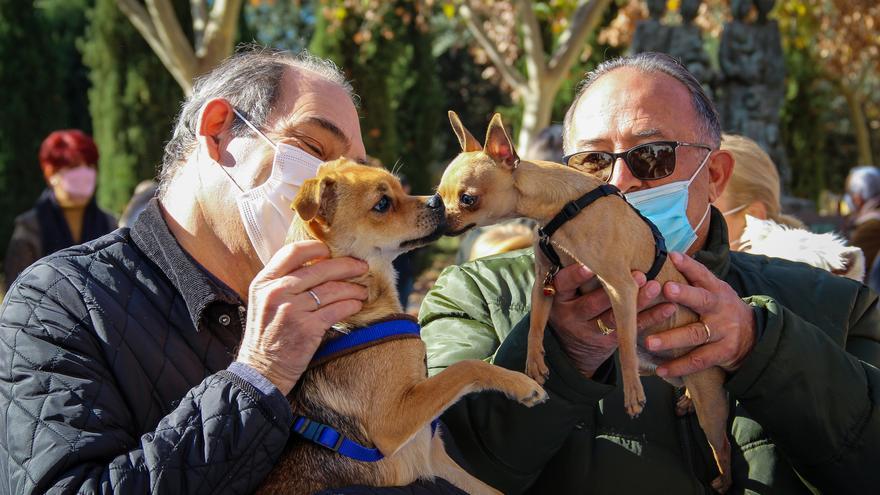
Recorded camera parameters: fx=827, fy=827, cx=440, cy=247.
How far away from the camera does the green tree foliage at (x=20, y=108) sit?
58.3ft

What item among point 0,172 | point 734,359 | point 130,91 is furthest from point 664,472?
point 0,172

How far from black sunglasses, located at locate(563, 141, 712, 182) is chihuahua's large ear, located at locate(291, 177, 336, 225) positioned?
1.00 meters

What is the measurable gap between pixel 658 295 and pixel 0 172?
18200 mm

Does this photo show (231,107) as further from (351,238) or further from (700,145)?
(700,145)

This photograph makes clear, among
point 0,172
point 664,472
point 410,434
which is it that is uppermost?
point 410,434

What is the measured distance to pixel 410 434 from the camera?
7.74ft

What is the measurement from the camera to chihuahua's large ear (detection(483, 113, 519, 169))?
248cm

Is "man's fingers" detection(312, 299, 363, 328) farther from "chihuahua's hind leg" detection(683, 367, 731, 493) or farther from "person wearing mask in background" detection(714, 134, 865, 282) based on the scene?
"person wearing mask in background" detection(714, 134, 865, 282)

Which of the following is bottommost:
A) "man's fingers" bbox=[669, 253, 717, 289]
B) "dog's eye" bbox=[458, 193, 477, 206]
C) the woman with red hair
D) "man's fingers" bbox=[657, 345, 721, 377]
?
the woman with red hair

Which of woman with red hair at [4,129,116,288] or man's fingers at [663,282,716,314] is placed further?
woman with red hair at [4,129,116,288]

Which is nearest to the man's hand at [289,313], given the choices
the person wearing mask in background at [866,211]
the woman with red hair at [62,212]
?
the woman with red hair at [62,212]

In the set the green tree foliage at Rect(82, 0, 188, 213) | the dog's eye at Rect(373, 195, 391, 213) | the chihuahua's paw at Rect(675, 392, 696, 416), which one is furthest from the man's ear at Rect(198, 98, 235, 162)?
the green tree foliage at Rect(82, 0, 188, 213)

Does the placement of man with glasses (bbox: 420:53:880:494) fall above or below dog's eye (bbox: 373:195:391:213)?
below

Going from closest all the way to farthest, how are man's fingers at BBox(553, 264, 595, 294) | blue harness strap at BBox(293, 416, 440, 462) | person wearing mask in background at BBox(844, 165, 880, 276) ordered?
blue harness strap at BBox(293, 416, 440, 462)
man's fingers at BBox(553, 264, 595, 294)
person wearing mask in background at BBox(844, 165, 880, 276)
